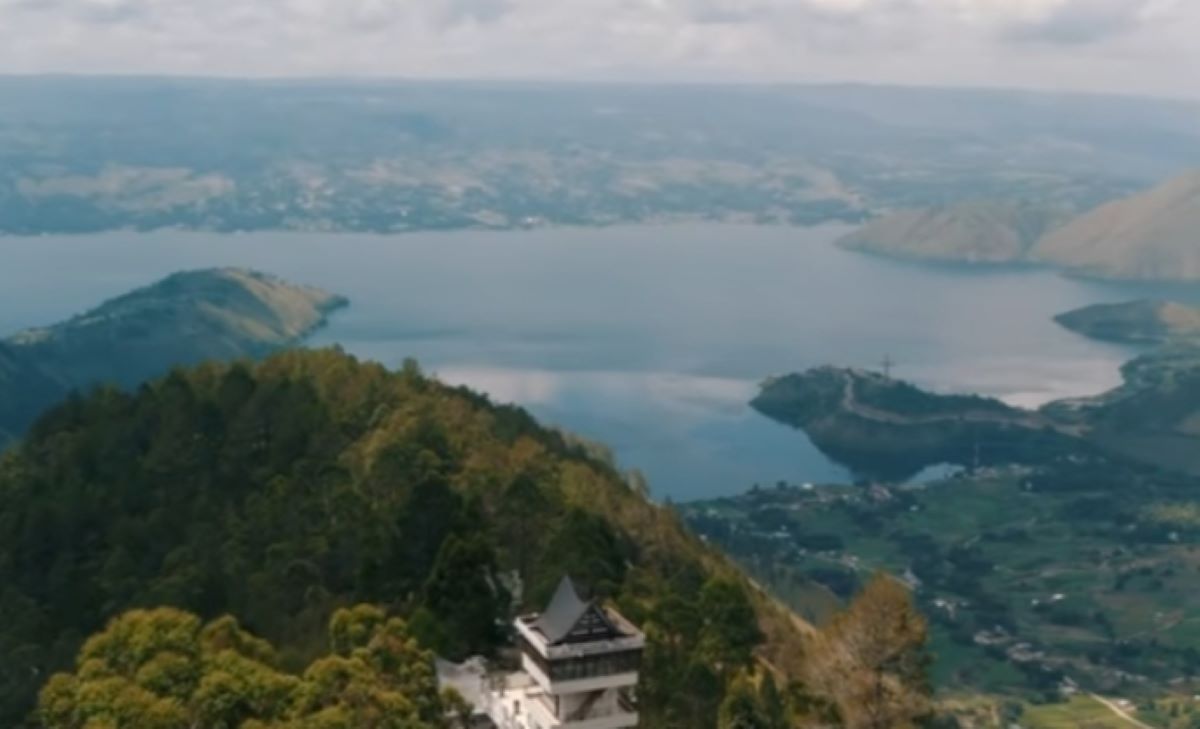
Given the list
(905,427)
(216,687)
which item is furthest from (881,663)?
(905,427)

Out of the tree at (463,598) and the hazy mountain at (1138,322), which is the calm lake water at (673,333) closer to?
the hazy mountain at (1138,322)

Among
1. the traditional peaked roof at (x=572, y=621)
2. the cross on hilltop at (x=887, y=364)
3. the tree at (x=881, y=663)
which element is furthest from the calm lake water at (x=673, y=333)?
the traditional peaked roof at (x=572, y=621)

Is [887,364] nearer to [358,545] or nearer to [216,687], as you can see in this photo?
[358,545]

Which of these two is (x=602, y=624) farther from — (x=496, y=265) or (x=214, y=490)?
(x=496, y=265)

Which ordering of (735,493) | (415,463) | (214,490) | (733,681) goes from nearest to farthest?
(733,681)
(415,463)
(214,490)
(735,493)

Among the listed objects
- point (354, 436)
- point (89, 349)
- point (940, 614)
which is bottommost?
point (940, 614)

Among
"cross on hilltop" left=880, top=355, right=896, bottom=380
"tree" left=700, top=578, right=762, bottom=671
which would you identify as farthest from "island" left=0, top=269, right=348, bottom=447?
"tree" left=700, top=578, right=762, bottom=671

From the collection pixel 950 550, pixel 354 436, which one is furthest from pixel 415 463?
pixel 950 550
